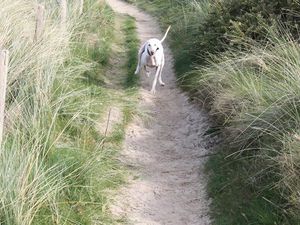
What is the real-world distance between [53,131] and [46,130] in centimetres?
8

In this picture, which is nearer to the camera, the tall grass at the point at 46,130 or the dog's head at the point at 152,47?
the tall grass at the point at 46,130

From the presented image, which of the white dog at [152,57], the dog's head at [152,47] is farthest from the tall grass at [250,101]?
the dog's head at [152,47]

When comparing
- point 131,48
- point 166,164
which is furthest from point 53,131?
point 131,48

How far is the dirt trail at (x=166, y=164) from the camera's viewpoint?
18.8ft

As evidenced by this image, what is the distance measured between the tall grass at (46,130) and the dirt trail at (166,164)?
394 mm

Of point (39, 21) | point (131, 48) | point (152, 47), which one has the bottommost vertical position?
point (131, 48)

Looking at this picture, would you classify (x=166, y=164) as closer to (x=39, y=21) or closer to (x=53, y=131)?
(x=53, y=131)

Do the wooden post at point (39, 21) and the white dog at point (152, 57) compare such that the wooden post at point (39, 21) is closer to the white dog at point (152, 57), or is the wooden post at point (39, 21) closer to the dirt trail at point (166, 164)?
the dirt trail at point (166, 164)

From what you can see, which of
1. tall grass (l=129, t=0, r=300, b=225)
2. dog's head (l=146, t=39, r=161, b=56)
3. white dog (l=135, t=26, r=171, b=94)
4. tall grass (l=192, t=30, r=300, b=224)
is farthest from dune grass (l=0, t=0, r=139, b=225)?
tall grass (l=192, t=30, r=300, b=224)

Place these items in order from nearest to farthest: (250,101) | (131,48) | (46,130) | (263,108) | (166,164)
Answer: (46,130)
(263,108)
(250,101)
(166,164)
(131,48)

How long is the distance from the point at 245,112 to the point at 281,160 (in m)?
1.25

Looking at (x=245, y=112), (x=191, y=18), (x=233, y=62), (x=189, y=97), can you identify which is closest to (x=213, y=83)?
(x=233, y=62)

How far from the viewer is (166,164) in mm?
6953

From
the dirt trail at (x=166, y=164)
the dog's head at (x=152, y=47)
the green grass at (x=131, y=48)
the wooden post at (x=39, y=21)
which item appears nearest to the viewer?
the dirt trail at (x=166, y=164)
